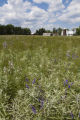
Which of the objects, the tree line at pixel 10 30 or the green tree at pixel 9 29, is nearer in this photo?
the tree line at pixel 10 30

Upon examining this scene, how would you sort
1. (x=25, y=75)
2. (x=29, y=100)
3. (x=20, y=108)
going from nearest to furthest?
(x=20, y=108)
(x=29, y=100)
(x=25, y=75)

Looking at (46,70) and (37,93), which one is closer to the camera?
(37,93)

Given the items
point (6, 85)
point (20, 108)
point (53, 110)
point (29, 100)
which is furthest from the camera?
point (6, 85)

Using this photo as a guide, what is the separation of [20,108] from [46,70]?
6.23 ft

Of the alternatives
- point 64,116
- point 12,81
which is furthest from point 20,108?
point 12,81

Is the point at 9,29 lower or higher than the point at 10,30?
higher

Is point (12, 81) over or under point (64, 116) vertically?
over

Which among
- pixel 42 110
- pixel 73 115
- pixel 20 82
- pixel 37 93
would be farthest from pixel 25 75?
pixel 73 115

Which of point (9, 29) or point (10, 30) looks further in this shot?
point (10, 30)

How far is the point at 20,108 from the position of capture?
67.1 inches

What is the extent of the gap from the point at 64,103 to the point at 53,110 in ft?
0.84

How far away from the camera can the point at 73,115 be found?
1.58m

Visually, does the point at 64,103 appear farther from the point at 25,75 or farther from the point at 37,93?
the point at 25,75

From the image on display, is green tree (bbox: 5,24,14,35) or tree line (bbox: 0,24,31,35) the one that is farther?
green tree (bbox: 5,24,14,35)
